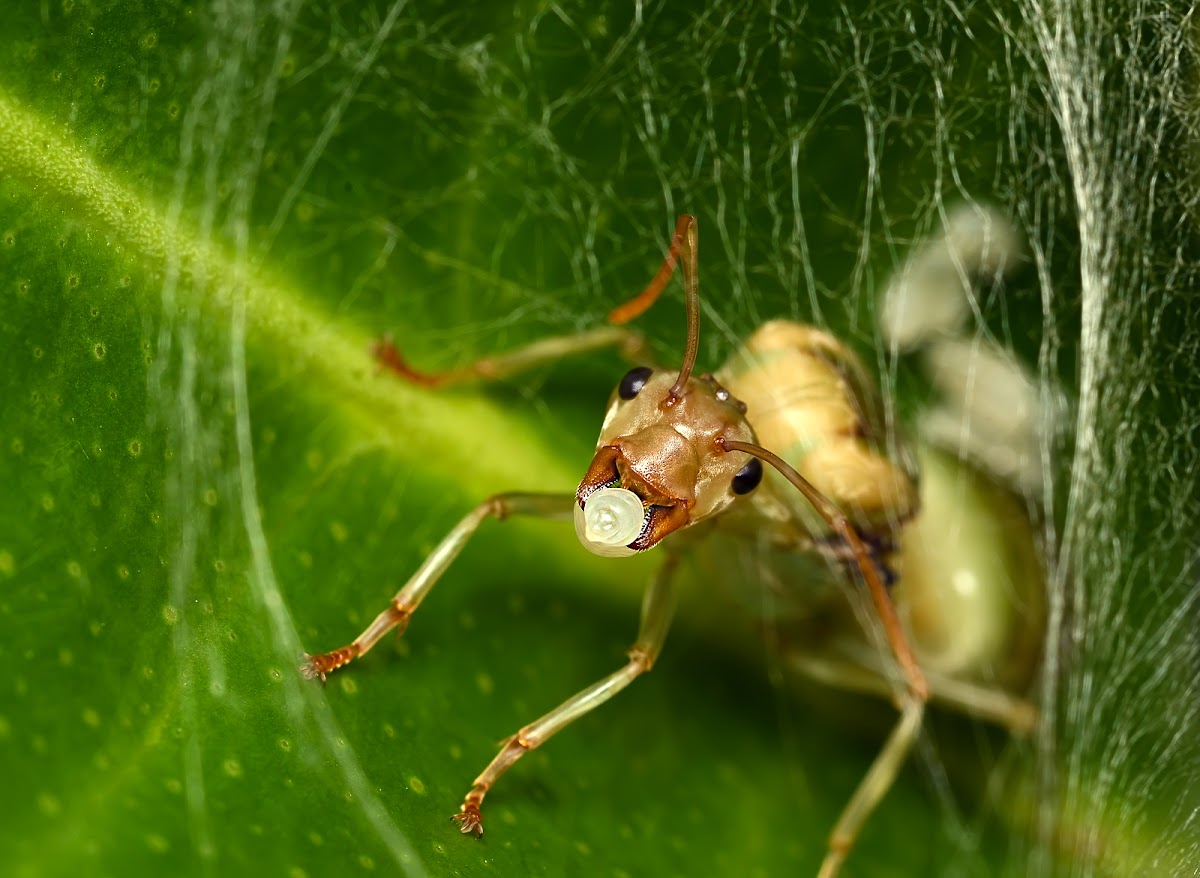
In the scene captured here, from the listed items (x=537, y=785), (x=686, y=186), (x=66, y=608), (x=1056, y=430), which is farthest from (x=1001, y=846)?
(x=66, y=608)

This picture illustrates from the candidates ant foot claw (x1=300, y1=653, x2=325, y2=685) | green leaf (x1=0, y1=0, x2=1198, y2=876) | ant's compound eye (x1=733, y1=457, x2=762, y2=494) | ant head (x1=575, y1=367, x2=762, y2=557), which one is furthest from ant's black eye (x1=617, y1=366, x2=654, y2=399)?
ant foot claw (x1=300, y1=653, x2=325, y2=685)

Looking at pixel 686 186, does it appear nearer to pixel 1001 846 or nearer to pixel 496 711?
pixel 496 711

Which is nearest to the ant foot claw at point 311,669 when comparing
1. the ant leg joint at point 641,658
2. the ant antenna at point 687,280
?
the ant leg joint at point 641,658

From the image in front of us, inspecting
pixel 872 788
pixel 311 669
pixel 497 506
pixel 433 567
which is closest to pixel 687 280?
pixel 497 506

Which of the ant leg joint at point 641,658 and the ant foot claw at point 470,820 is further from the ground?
the ant leg joint at point 641,658

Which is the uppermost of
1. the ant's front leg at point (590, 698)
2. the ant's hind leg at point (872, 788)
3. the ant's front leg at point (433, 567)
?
the ant's front leg at point (433, 567)

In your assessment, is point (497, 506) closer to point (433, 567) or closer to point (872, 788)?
point (433, 567)

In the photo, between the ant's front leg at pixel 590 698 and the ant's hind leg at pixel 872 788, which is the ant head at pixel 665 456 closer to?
the ant's front leg at pixel 590 698
